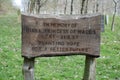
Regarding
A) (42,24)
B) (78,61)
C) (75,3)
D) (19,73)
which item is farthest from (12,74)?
(75,3)

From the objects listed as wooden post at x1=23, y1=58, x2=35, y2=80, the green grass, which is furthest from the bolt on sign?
the green grass

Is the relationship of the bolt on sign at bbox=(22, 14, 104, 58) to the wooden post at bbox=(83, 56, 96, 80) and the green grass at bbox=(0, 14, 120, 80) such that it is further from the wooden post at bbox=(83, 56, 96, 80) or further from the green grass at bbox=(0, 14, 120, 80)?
the green grass at bbox=(0, 14, 120, 80)

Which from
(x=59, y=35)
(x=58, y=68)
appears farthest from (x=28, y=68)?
(x=58, y=68)

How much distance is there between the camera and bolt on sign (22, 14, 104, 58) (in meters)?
7.61

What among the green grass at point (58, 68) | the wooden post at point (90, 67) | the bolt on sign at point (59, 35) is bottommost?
the green grass at point (58, 68)

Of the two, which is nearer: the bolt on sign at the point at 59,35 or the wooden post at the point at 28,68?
the bolt on sign at the point at 59,35

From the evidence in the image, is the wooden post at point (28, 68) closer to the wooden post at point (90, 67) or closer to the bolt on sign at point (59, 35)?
Result: the bolt on sign at point (59, 35)

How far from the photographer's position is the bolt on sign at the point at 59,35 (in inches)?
300

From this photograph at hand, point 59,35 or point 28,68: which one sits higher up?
point 59,35

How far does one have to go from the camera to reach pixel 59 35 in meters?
7.77

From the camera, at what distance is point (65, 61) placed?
1395cm

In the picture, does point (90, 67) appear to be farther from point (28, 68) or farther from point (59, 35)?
point (28, 68)

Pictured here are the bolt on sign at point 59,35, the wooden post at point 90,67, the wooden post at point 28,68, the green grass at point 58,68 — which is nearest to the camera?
the bolt on sign at point 59,35

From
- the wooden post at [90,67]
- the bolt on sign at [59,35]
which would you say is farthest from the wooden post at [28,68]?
the wooden post at [90,67]
